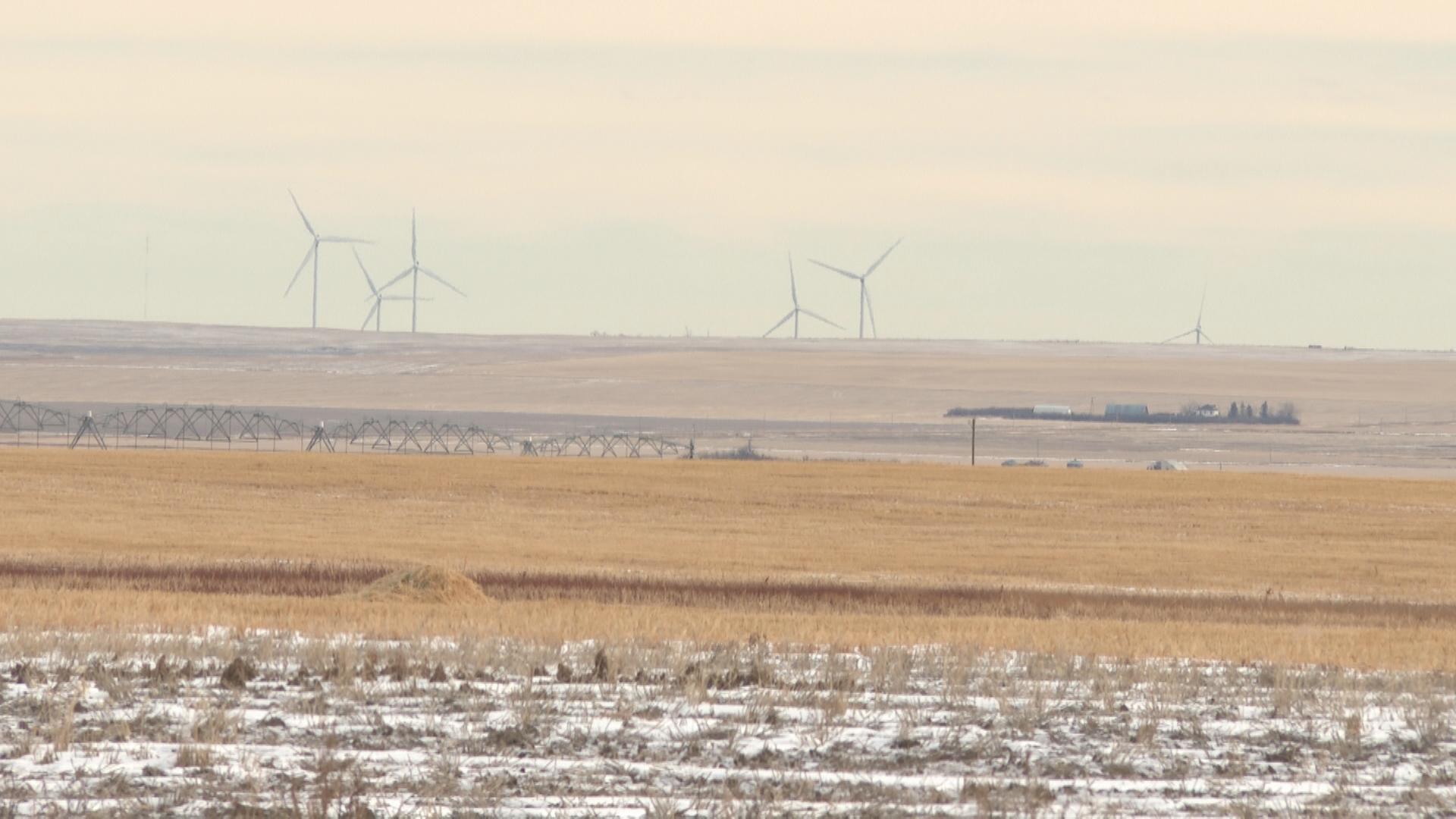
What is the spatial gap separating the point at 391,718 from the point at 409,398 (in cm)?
18162

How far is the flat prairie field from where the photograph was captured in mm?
23531

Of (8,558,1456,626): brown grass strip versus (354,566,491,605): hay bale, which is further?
(8,558,1456,626): brown grass strip

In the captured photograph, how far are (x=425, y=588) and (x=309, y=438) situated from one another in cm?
10208

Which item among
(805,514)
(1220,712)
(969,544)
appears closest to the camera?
(1220,712)

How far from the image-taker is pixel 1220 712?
14.8 m

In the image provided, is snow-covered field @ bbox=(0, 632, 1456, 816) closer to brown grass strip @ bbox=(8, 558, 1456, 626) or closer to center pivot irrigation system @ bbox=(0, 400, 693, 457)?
brown grass strip @ bbox=(8, 558, 1456, 626)

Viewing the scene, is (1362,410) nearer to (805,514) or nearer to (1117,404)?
(1117,404)

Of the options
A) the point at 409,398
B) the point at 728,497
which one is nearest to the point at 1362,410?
the point at 409,398

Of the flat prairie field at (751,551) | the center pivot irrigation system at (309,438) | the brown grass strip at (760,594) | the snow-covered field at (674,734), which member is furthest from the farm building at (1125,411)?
the snow-covered field at (674,734)

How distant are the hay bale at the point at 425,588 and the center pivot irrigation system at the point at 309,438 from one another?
2545 inches

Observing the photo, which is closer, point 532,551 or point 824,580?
point 824,580

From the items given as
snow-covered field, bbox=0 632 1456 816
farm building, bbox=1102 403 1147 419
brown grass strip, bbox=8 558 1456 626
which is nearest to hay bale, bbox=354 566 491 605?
brown grass strip, bbox=8 558 1456 626

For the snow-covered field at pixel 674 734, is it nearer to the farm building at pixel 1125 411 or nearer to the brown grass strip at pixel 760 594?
the brown grass strip at pixel 760 594

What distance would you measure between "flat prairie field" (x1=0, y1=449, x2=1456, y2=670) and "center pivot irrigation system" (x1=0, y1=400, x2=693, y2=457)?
29803mm
